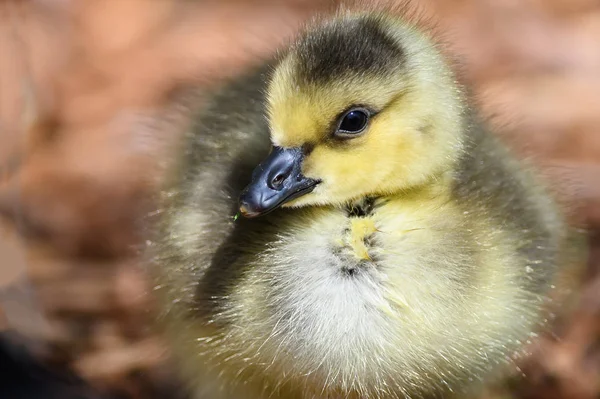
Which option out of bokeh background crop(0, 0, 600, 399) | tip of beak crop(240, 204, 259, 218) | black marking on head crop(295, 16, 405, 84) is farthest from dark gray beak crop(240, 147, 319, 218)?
bokeh background crop(0, 0, 600, 399)

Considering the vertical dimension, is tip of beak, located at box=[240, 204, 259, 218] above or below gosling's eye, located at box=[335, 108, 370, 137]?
below

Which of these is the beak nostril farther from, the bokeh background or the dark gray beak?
the bokeh background

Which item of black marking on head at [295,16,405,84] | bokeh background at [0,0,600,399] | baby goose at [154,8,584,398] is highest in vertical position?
bokeh background at [0,0,600,399]

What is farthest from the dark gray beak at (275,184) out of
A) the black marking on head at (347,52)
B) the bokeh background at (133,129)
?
A: the bokeh background at (133,129)

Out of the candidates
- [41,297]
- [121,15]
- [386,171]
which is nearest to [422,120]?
[386,171]

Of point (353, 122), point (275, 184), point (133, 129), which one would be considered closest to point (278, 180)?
point (275, 184)

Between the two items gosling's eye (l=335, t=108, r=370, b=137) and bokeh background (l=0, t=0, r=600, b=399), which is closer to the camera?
gosling's eye (l=335, t=108, r=370, b=137)

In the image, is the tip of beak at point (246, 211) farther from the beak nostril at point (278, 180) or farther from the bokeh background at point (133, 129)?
the bokeh background at point (133, 129)
